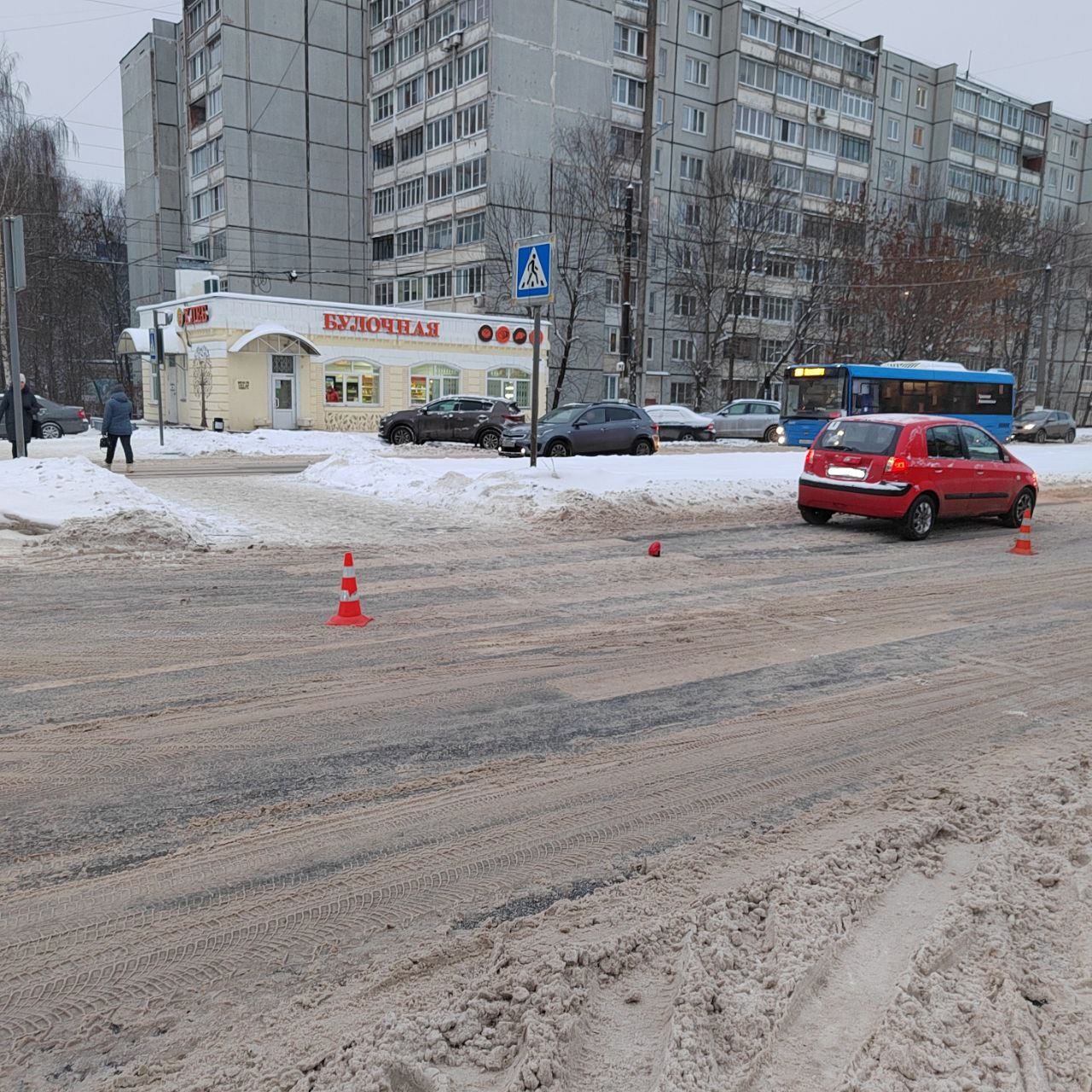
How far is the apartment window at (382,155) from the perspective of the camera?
183 feet

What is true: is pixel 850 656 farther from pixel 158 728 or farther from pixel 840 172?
pixel 840 172

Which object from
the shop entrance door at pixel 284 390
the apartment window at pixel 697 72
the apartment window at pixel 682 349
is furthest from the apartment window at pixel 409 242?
the shop entrance door at pixel 284 390

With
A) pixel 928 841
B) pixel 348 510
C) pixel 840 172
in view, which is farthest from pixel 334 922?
pixel 840 172

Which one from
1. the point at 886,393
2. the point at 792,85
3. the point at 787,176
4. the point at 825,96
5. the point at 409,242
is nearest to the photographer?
the point at 886,393

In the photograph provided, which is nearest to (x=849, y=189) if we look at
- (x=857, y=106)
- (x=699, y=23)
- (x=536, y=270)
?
(x=857, y=106)

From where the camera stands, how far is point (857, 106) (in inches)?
2549

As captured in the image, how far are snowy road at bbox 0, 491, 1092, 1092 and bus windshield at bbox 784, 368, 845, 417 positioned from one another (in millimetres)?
24907

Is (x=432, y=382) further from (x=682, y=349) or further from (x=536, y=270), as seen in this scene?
(x=536, y=270)

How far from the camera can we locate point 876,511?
39.9 ft

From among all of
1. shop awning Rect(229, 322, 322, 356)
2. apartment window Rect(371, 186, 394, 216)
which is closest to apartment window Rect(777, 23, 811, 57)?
apartment window Rect(371, 186, 394, 216)

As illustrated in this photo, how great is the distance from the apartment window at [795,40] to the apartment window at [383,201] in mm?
27828

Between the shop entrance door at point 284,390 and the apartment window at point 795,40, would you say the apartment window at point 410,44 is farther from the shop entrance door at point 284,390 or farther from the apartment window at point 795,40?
the shop entrance door at point 284,390

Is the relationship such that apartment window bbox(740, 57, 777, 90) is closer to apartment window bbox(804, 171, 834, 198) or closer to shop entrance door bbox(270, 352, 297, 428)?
apartment window bbox(804, 171, 834, 198)

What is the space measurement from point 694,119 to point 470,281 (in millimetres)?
20809
